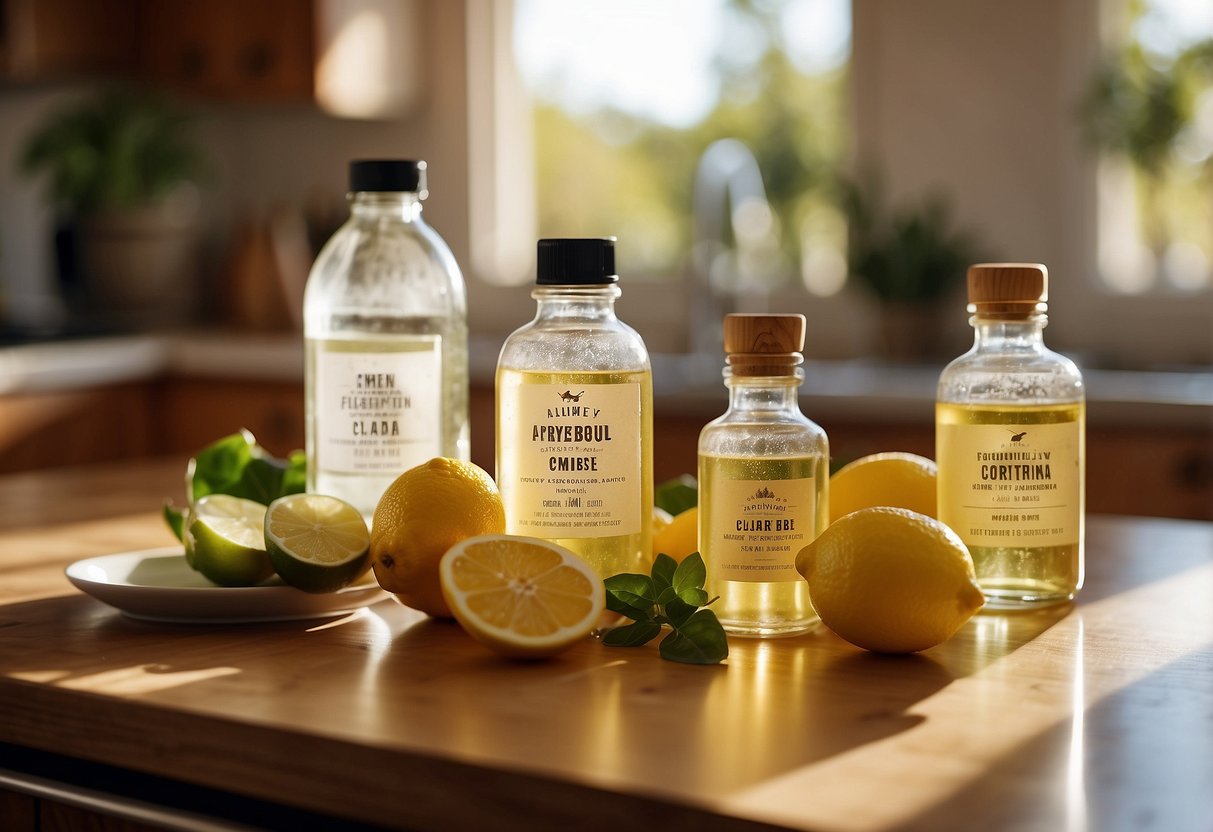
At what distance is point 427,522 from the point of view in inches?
38.2

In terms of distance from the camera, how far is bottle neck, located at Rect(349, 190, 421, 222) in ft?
3.87

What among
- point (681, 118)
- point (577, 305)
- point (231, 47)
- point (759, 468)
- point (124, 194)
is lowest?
point (759, 468)

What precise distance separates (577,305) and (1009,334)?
30cm

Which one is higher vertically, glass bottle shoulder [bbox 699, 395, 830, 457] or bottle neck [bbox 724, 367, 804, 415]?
bottle neck [bbox 724, 367, 804, 415]

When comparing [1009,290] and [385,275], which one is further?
[385,275]

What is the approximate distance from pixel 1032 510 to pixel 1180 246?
2.29m

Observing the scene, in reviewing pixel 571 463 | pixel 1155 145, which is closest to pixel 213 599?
pixel 571 463

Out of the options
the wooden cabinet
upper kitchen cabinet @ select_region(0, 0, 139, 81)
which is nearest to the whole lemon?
the wooden cabinet

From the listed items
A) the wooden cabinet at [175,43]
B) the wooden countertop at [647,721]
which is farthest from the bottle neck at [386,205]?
the wooden cabinet at [175,43]

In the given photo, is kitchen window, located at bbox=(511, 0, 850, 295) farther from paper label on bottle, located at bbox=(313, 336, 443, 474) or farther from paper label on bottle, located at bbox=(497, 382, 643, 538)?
paper label on bottle, located at bbox=(497, 382, 643, 538)

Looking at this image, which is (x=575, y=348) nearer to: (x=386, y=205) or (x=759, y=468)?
(x=759, y=468)

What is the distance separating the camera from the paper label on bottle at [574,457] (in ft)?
3.18

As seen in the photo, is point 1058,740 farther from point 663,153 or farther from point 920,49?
point 663,153

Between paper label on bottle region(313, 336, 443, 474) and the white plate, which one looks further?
paper label on bottle region(313, 336, 443, 474)
